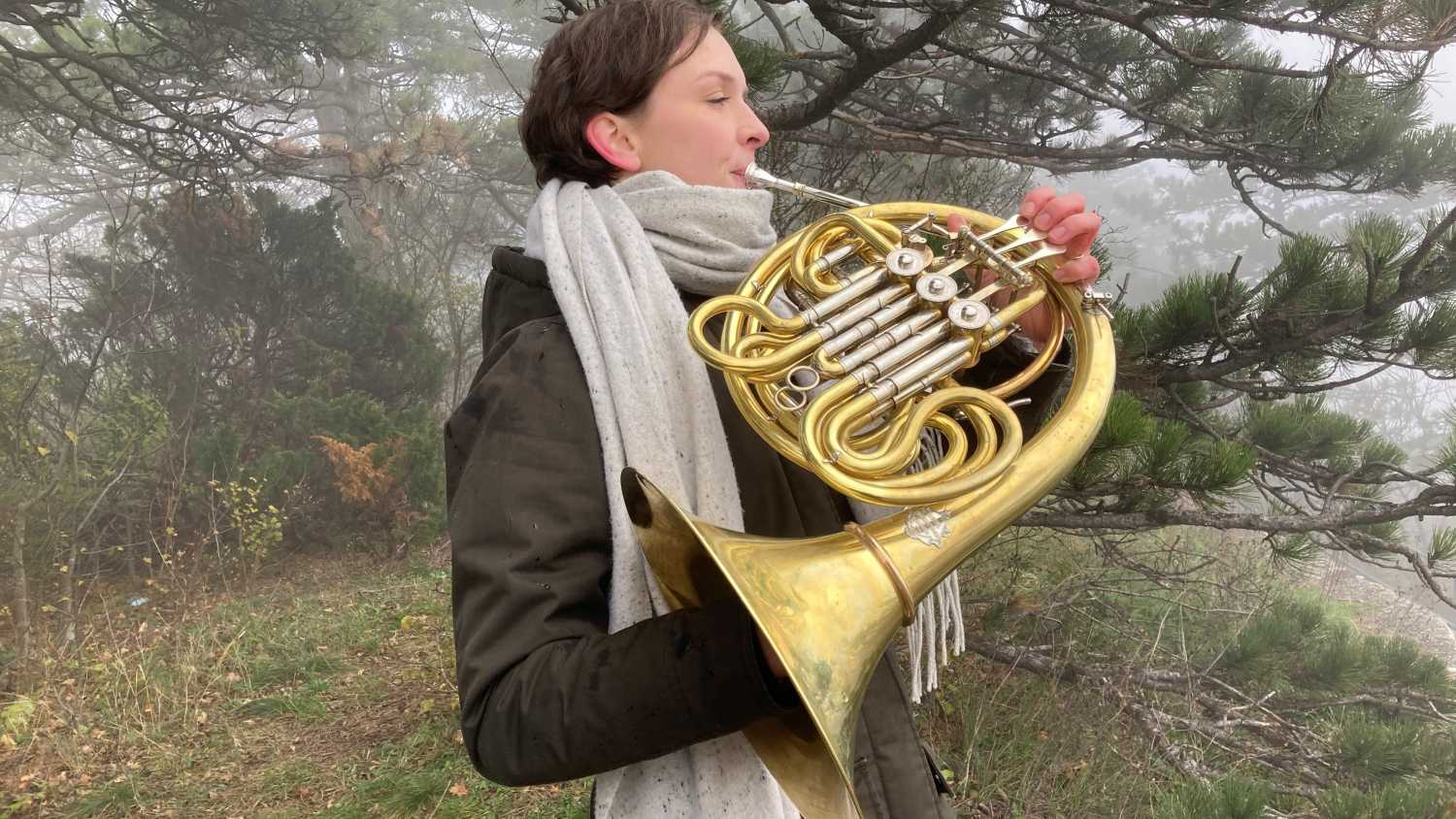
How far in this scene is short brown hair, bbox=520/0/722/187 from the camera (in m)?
1.18

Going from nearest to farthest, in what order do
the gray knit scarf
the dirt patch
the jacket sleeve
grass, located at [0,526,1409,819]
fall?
1. the jacket sleeve
2. the gray knit scarf
3. grass, located at [0,526,1409,819]
4. the dirt patch

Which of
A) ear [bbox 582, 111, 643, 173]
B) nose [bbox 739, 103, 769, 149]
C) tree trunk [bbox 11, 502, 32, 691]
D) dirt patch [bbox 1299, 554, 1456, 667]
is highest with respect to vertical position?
ear [bbox 582, 111, 643, 173]

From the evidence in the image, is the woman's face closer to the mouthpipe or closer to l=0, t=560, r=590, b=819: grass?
the mouthpipe

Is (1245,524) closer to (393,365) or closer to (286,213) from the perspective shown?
(393,365)

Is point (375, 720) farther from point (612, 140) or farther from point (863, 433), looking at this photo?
point (863, 433)

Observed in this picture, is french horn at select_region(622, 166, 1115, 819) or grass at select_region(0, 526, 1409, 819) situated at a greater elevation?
french horn at select_region(622, 166, 1115, 819)

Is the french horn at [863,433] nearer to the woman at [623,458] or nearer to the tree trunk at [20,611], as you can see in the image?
the woman at [623,458]

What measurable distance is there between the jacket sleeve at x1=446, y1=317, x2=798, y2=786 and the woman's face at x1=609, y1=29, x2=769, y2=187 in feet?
1.59

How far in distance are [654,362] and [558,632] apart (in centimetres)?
37

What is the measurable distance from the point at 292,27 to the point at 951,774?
7.00 meters

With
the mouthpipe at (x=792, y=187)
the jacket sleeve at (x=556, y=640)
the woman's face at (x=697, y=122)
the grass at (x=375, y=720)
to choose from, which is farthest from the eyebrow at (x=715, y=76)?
the grass at (x=375, y=720)

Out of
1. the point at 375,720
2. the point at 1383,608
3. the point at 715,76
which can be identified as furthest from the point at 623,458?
the point at 1383,608

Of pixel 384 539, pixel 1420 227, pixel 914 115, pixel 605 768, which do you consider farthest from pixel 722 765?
pixel 384 539

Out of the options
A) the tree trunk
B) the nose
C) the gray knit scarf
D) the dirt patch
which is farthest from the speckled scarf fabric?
the dirt patch
